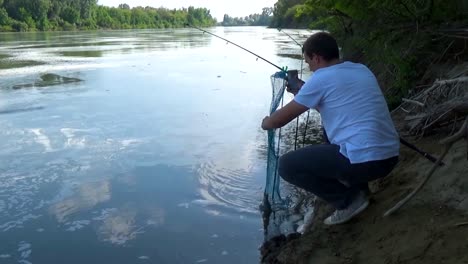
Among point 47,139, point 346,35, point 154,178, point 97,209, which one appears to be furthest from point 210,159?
point 346,35

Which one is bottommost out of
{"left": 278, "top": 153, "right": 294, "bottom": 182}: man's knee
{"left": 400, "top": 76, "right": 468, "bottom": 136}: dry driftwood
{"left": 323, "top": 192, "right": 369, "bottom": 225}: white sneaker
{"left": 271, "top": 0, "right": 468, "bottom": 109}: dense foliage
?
{"left": 323, "top": 192, "right": 369, "bottom": 225}: white sneaker

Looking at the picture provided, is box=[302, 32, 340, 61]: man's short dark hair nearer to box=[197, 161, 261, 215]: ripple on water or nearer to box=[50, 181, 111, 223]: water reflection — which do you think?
box=[197, 161, 261, 215]: ripple on water

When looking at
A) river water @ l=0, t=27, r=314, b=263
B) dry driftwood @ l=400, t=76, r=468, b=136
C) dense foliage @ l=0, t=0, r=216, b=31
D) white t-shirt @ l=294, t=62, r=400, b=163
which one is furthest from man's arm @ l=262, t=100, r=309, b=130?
dense foliage @ l=0, t=0, r=216, b=31

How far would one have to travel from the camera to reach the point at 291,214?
498 centimetres

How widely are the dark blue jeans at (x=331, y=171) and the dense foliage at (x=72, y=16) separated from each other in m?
82.0

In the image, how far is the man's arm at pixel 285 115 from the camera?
340 centimetres

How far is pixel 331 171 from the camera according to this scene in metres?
3.52

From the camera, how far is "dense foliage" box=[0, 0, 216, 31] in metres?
82.5

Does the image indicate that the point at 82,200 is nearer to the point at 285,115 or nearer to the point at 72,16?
the point at 285,115

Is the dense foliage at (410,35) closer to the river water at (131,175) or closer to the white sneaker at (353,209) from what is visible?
the river water at (131,175)

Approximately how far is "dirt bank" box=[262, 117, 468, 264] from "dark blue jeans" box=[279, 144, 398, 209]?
0.25 m

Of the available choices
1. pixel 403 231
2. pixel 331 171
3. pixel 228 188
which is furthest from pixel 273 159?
pixel 403 231

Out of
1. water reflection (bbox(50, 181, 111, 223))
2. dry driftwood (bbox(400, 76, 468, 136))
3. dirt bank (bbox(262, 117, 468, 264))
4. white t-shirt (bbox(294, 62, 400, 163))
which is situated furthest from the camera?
water reflection (bbox(50, 181, 111, 223))

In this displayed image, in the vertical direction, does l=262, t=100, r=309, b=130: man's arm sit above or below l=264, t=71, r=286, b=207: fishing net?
above
